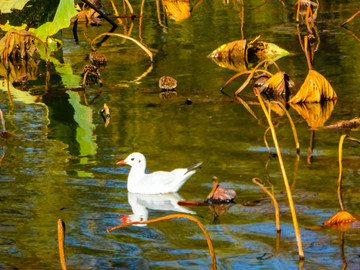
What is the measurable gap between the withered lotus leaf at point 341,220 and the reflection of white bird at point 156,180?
1.27 metres

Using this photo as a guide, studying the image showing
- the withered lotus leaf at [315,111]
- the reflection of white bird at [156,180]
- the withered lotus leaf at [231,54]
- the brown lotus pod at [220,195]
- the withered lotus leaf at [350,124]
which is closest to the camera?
the brown lotus pod at [220,195]

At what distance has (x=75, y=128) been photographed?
8344mm

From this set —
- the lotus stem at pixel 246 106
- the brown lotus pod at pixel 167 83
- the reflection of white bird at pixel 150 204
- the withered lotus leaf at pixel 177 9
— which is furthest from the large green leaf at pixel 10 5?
the withered lotus leaf at pixel 177 9

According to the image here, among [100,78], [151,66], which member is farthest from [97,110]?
[151,66]

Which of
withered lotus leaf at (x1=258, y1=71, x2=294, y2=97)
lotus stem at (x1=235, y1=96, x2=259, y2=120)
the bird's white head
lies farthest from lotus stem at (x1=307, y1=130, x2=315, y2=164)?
withered lotus leaf at (x1=258, y1=71, x2=294, y2=97)

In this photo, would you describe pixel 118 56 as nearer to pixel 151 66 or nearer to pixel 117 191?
pixel 151 66

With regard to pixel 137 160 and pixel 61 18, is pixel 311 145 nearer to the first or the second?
pixel 137 160

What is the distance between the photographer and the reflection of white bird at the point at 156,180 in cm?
622

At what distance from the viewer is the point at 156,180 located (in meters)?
6.36

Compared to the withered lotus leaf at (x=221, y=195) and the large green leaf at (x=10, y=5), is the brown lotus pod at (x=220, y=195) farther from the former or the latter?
the large green leaf at (x=10, y=5)

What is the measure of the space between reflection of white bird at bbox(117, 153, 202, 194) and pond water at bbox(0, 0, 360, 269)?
0.07 m

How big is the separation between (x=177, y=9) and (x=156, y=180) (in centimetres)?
923

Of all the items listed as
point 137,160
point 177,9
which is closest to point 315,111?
point 137,160

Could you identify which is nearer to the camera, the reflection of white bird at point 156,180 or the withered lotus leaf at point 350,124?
the reflection of white bird at point 156,180
